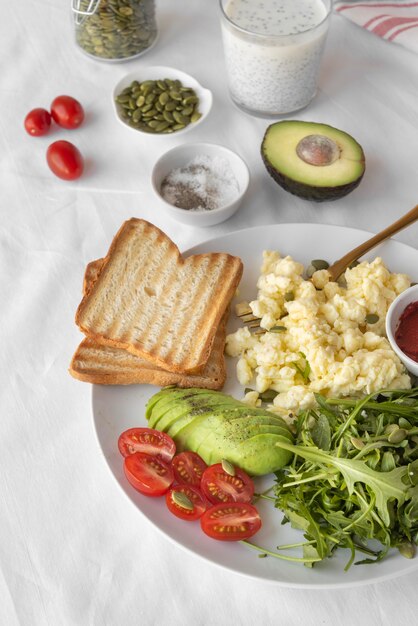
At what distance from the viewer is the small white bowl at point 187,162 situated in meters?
2.52

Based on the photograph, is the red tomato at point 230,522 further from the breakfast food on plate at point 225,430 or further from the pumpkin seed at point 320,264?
the pumpkin seed at point 320,264

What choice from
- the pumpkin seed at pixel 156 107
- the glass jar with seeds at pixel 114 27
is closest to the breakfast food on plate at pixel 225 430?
the pumpkin seed at pixel 156 107

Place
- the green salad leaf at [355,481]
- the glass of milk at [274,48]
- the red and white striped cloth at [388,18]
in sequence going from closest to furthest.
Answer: the green salad leaf at [355,481], the glass of milk at [274,48], the red and white striped cloth at [388,18]

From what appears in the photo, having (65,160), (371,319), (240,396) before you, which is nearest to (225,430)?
(240,396)

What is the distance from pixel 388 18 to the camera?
320 centimetres

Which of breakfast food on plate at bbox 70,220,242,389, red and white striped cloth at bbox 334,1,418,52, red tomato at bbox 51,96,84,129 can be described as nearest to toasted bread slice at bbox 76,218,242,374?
breakfast food on plate at bbox 70,220,242,389

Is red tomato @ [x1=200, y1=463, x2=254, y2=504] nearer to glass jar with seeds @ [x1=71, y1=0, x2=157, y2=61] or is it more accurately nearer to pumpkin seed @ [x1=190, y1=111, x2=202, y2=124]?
pumpkin seed @ [x1=190, y1=111, x2=202, y2=124]

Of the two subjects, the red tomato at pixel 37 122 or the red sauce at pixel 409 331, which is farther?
the red tomato at pixel 37 122

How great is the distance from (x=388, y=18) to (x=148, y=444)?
2.22 meters

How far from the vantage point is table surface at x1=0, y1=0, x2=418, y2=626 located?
74.1 inches

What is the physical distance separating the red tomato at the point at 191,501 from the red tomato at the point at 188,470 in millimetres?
26

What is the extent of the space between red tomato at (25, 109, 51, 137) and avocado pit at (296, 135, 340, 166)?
1.04 meters

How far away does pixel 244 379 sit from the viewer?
2.13 m

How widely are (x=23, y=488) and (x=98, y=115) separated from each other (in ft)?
5.16
